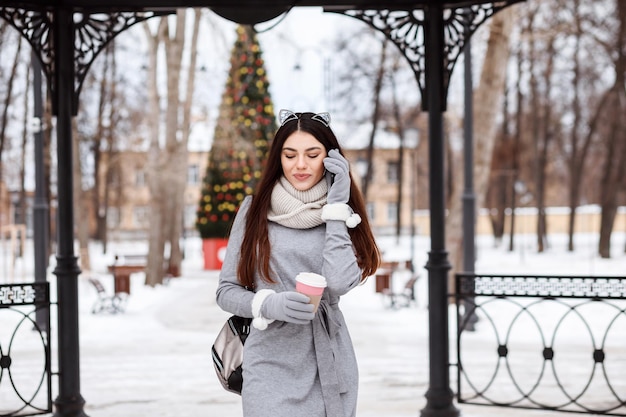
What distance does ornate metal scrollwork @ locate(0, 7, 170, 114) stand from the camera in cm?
718

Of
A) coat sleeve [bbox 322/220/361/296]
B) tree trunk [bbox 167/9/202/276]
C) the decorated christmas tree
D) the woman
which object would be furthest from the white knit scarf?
the decorated christmas tree

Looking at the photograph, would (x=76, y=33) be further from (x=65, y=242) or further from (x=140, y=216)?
(x=140, y=216)

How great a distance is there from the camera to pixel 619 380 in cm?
906

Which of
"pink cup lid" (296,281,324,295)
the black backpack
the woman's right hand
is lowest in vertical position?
the black backpack

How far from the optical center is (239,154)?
2867 centimetres

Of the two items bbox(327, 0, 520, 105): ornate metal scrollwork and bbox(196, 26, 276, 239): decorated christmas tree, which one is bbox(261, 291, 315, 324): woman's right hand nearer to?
bbox(327, 0, 520, 105): ornate metal scrollwork

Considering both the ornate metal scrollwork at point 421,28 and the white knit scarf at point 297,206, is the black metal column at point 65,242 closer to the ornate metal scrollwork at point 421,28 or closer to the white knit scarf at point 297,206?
the ornate metal scrollwork at point 421,28

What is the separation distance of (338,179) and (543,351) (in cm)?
444

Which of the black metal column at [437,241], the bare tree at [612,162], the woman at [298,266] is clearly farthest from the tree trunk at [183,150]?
the woman at [298,266]

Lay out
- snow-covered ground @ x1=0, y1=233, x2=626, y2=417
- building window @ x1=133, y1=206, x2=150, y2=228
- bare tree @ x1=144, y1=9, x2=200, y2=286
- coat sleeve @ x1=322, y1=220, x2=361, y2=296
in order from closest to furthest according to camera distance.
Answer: coat sleeve @ x1=322, y1=220, x2=361, y2=296, snow-covered ground @ x1=0, y1=233, x2=626, y2=417, bare tree @ x1=144, y1=9, x2=200, y2=286, building window @ x1=133, y1=206, x2=150, y2=228

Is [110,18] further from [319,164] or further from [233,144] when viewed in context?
[233,144]

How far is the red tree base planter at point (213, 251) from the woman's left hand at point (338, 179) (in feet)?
84.8

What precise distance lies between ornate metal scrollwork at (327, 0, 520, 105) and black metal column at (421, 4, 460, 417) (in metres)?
0.08

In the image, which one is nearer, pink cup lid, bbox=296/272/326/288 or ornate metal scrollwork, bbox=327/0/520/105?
pink cup lid, bbox=296/272/326/288
